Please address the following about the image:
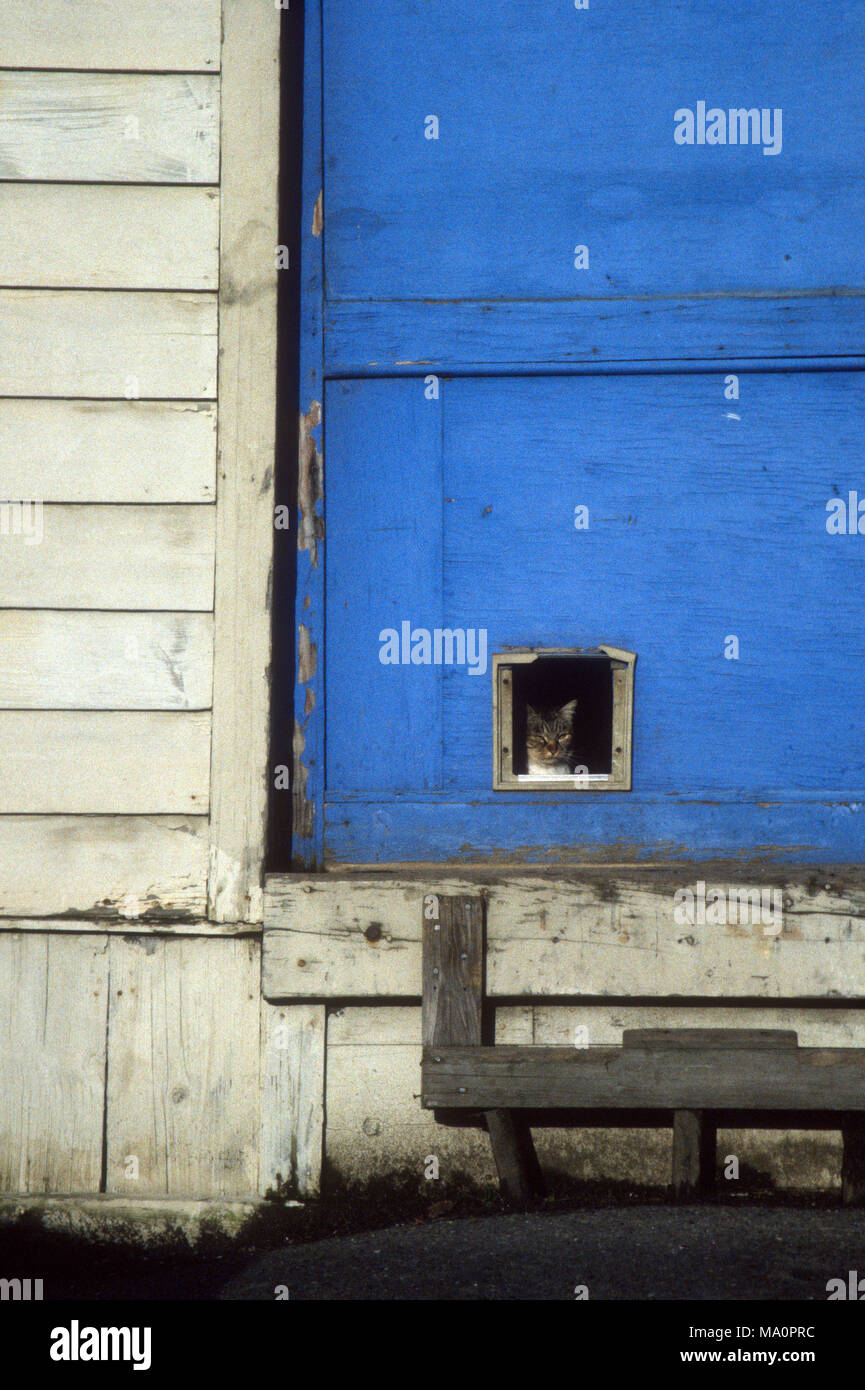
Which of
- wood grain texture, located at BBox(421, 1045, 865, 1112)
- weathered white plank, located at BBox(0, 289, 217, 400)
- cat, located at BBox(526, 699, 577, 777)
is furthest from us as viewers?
cat, located at BBox(526, 699, 577, 777)

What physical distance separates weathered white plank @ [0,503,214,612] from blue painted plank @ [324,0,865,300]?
897mm

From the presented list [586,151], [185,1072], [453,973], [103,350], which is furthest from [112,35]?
[185,1072]

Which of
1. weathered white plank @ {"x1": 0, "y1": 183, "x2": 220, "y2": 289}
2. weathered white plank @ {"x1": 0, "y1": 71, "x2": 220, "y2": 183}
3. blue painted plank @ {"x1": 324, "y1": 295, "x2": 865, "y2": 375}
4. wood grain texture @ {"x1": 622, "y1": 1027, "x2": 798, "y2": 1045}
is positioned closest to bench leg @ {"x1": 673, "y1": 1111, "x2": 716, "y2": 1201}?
wood grain texture @ {"x1": 622, "y1": 1027, "x2": 798, "y2": 1045}

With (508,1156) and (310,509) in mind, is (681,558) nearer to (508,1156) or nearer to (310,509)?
(310,509)

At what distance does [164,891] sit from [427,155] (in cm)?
231

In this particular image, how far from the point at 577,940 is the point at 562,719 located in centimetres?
75

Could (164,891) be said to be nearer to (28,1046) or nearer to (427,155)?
(28,1046)

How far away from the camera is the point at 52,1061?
3.19 m

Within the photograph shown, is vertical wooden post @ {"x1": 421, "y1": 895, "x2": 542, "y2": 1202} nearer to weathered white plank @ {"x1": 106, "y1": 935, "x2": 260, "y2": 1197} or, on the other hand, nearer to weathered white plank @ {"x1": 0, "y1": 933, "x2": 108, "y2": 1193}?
weathered white plank @ {"x1": 106, "y1": 935, "x2": 260, "y2": 1197}

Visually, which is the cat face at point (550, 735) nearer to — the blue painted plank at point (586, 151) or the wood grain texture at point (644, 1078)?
the wood grain texture at point (644, 1078)

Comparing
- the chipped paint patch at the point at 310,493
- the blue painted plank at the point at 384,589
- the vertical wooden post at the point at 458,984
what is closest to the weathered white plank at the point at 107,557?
the chipped paint patch at the point at 310,493

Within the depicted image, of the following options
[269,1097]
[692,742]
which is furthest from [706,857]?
[269,1097]

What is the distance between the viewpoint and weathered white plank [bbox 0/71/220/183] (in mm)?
3293

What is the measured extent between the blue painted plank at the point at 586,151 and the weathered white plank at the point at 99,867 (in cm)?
172
